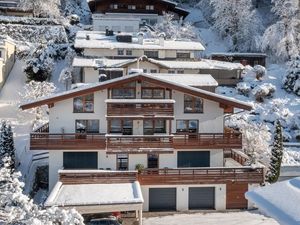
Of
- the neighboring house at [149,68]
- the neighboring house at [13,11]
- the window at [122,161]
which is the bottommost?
the window at [122,161]

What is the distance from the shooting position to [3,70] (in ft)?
162

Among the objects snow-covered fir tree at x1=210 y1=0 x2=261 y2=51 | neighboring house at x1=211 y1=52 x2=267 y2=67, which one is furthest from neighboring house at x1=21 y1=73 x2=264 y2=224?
snow-covered fir tree at x1=210 y1=0 x2=261 y2=51

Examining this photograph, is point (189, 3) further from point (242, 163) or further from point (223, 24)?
point (242, 163)

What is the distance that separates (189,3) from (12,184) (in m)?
80.3

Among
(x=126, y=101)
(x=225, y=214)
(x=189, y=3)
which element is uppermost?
(x=189, y=3)

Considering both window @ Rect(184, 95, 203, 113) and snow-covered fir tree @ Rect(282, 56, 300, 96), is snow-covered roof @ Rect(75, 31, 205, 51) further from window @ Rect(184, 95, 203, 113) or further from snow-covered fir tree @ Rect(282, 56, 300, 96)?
window @ Rect(184, 95, 203, 113)

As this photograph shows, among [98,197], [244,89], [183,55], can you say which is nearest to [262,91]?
[244,89]

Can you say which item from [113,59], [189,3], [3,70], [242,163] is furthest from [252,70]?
[189,3]

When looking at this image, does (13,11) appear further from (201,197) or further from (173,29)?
(201,197)

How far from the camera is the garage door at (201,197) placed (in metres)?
29.5

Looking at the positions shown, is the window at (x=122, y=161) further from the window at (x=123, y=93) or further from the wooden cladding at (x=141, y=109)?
the window at (x=123, y=93)

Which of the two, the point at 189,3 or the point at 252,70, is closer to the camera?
the point at 252,70

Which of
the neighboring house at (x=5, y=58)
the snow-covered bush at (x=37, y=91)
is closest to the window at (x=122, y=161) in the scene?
the snow-covered bush at (x=37, y=91)

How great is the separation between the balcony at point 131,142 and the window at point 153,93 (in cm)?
270
